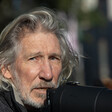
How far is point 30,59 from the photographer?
274 centimetres

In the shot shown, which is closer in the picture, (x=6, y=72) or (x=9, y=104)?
(x=9, y=104)

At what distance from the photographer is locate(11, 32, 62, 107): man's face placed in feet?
8.77

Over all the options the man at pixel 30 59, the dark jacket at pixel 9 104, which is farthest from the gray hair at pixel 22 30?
the dark jacket at pixel 9 104

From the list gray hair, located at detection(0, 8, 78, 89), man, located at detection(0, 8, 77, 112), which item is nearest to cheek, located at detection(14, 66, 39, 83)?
man, located at detection(0, 8, 77, 112)

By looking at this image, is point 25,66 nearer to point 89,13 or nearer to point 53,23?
point 53,23

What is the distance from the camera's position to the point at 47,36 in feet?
9.37

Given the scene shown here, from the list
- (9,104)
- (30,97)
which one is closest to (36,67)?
(30,97)

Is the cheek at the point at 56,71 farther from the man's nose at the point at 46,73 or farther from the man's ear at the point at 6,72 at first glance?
the man's ear at the point at 6,72

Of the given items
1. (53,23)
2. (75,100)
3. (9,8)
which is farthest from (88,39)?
(75,100)

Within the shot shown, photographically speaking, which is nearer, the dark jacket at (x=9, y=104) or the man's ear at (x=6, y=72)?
the dark jacket at (x=9, y=104)

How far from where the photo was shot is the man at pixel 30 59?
2.67 m

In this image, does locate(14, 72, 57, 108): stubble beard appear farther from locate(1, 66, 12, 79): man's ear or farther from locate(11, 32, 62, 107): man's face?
locate(1, 66, 12, 79): man's ear

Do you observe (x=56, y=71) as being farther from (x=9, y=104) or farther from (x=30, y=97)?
(x=9, y=104)

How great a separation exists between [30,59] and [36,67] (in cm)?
8
